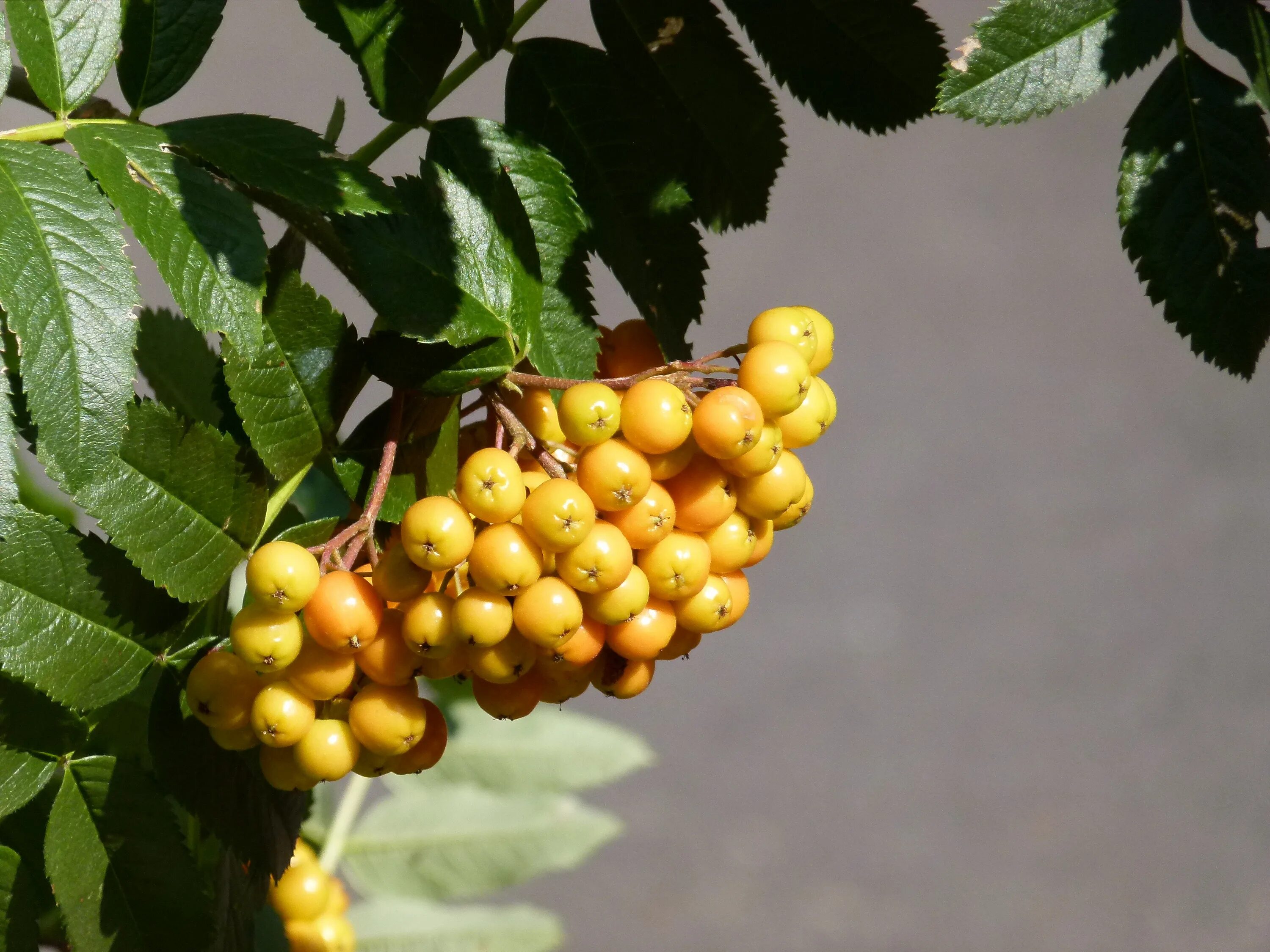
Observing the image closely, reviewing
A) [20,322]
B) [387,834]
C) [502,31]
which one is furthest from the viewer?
[387,834]


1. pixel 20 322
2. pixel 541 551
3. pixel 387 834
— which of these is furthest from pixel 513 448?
pixel 387 834

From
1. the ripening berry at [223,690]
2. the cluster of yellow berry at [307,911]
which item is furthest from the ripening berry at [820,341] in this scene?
the cluster of yellow berry at [307,911]

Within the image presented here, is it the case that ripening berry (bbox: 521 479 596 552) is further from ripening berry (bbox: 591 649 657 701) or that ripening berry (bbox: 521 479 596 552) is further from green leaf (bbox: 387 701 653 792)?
green leaf (bbox: 387 701 653 792)

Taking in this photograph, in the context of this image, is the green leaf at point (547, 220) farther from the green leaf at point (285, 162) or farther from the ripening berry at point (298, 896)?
the ripening berry at point (298, 896)

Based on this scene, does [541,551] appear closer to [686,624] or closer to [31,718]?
[686,624]

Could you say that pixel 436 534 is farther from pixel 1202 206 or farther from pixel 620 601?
pixel 1202 206

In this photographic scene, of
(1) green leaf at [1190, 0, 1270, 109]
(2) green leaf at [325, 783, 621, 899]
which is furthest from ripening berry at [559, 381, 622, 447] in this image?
(2) green leaf at [325, 783, 621, 899]

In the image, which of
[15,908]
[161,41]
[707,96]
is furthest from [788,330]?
[15,908]
